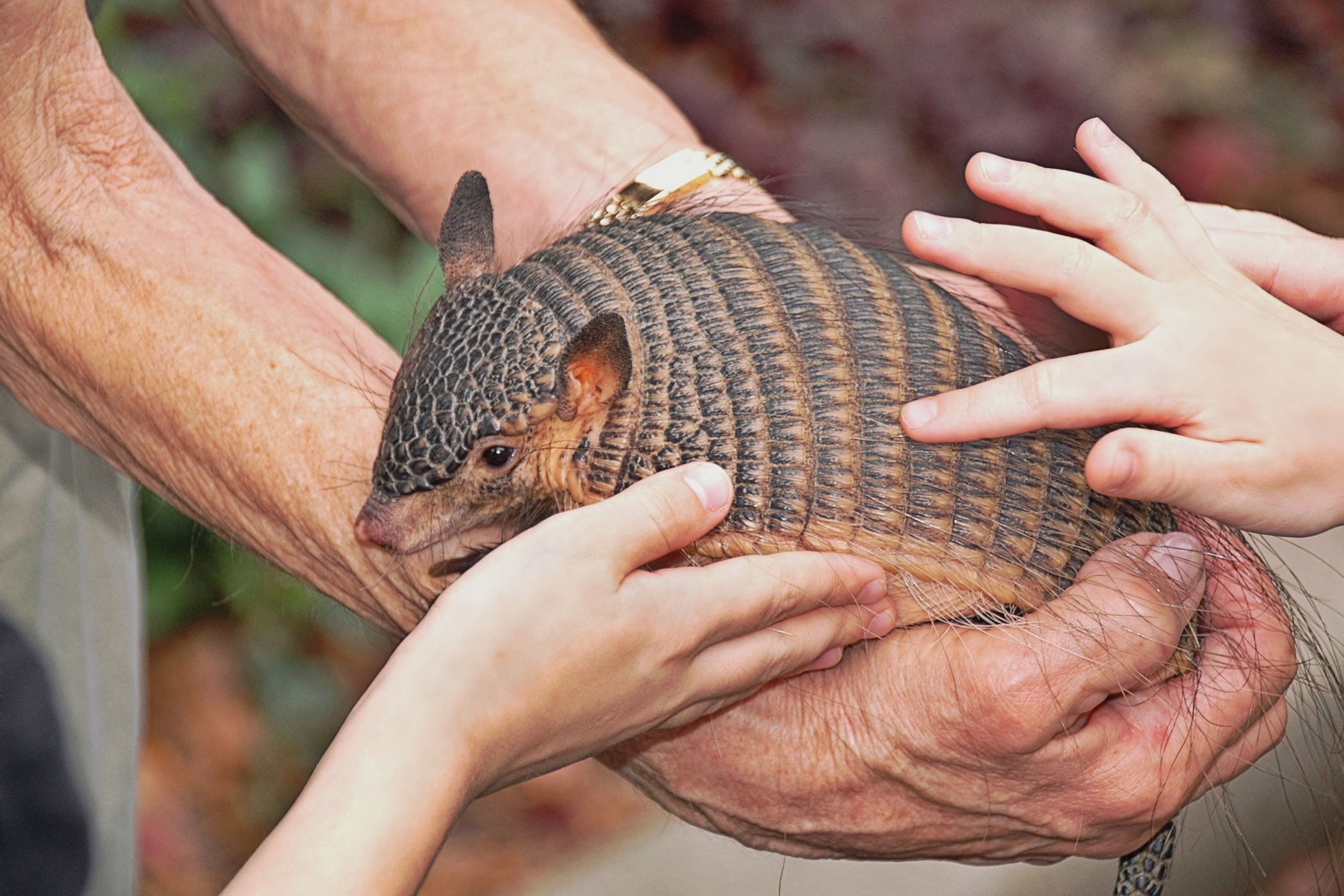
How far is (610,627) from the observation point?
1090 millimetres

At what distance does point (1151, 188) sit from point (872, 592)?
56 centimetres

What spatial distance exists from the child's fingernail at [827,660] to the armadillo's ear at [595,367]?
0.42 m

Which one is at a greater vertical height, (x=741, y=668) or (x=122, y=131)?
(x=122, y=131)

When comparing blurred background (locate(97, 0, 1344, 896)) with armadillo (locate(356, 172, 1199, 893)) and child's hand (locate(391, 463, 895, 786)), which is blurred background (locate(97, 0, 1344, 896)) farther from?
child's hand (locate(391, 463, 895, 786))

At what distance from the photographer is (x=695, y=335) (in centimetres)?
125

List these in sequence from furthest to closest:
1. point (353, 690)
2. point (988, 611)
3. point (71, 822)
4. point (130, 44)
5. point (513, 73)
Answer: point (353, 690) → point (130, 44) → point (513, 73) → point (71, 822) → point (988, 611)

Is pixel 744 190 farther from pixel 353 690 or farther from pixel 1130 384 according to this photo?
pixel 353 690

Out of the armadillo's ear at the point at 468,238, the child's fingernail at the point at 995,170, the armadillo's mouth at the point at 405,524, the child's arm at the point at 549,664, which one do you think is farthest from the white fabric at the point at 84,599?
the child's fingernail at the point at 995,170

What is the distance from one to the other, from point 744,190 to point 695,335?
473 millimetres

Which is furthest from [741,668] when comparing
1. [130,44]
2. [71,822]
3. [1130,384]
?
[130,44]

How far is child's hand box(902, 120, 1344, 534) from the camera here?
1160 mm

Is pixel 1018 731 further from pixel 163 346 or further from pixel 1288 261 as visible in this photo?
pixel 163 346

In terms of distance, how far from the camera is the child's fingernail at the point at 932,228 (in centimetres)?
122

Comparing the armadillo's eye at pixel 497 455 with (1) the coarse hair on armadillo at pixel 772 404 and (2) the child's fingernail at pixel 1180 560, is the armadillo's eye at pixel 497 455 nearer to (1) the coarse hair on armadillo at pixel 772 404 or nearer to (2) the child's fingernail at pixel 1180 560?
(1) the coarse hair on armadillo at pixel 772 404
